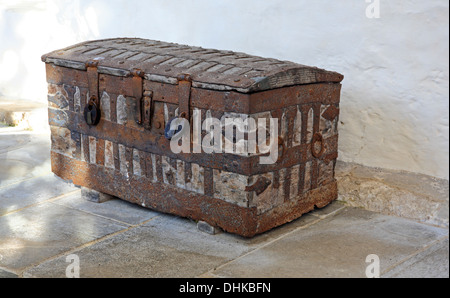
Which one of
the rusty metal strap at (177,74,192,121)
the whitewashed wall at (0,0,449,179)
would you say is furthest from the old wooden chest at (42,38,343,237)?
the whitewashed wall at (0,0,449,179)

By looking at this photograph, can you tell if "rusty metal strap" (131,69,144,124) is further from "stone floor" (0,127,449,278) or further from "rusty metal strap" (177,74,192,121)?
"stone floor" (0,127,449,278)

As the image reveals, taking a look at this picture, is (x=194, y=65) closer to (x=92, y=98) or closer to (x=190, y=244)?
(x=92, y=98)

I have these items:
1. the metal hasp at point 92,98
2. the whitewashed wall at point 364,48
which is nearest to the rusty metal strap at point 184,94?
the metal hasp at point 92,98

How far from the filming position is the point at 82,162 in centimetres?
346

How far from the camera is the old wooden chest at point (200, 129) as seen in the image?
109 inches

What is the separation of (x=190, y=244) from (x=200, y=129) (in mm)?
534

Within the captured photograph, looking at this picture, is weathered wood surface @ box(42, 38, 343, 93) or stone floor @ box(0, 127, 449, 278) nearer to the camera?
stone floor @ box(0, 127, 449, 278)

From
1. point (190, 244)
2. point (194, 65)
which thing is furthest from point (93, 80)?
point (190, 244)

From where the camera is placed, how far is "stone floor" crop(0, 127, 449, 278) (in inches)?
103

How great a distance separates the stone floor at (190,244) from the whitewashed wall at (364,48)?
0.39 meters

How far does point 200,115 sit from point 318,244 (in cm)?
81

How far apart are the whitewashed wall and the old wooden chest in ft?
0.74

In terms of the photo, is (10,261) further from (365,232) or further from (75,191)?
(365,232)

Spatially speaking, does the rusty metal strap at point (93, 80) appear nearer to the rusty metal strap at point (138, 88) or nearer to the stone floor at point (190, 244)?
the rusty metal strap at point (138, 88)
